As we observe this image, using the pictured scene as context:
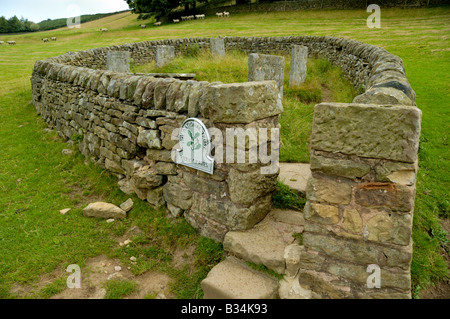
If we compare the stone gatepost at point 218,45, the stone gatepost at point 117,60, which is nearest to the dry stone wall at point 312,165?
the stone gatepost at point 117,60

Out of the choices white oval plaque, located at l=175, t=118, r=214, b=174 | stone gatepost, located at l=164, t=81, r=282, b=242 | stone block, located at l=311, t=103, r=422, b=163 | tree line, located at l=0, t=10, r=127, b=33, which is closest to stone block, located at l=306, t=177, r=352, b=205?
stone block, located at l=311, t=103, r=422, b=163

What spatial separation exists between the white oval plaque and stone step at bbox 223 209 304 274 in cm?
95

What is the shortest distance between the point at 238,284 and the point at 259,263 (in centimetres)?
36

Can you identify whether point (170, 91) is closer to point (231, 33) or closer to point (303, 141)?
point (303, 141)

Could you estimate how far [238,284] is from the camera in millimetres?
3568

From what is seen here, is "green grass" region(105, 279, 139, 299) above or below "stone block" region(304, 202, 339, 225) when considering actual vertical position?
below

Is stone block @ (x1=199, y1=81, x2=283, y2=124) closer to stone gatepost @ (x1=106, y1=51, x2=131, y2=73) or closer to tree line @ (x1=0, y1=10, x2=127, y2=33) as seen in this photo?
stone gatepost @ (x1=106, y1=51, x2=131, y2=73)

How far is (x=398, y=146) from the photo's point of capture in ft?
8.85

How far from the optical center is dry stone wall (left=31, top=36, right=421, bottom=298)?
2.79 m

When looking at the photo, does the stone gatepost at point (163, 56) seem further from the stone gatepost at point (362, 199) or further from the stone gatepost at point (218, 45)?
the stone gatepost at point (362, 199)

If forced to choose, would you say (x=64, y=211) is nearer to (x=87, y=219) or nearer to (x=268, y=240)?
(x=87, y=219)

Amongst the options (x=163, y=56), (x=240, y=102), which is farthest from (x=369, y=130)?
(x=163, y=56)

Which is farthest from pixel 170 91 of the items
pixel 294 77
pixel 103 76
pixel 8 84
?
pixel 8 84
